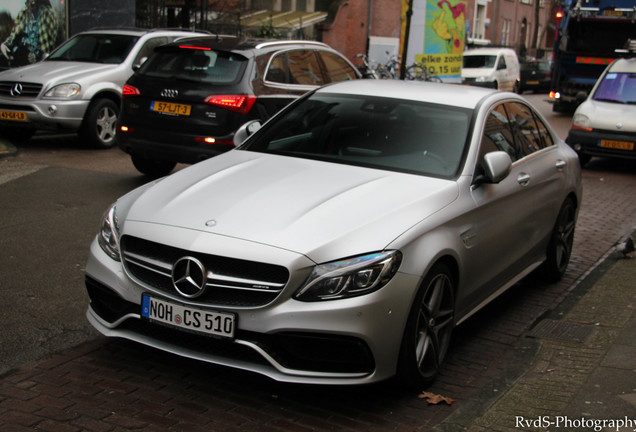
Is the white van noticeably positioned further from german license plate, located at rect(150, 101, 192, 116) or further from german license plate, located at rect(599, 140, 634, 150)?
german license plate, located at rect(150, 101, 192, 116)

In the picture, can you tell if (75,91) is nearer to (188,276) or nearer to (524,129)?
(524,129)

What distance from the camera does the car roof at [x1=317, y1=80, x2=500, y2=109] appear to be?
19.2ft

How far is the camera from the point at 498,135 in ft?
19.4

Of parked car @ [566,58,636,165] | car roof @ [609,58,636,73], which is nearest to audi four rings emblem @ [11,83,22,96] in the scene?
parked car @ [566,58,636,165]

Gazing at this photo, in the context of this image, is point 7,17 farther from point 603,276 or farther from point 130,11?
point 603,276

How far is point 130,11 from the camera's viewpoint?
755 inches

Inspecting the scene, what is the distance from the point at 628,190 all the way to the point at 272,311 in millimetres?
9765

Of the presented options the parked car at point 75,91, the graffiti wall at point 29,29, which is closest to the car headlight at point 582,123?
the parked car at point 75,91

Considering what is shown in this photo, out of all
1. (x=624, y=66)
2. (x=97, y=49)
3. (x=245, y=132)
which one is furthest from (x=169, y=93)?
(x=624, y=66)

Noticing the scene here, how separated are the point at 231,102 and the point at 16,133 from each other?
5623 mm

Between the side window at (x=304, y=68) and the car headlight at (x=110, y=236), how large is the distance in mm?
5857

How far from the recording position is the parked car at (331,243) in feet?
13.5

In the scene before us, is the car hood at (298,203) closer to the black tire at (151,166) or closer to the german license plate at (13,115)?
the black tire at (151,166)

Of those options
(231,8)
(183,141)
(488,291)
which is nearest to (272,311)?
(488,291)
